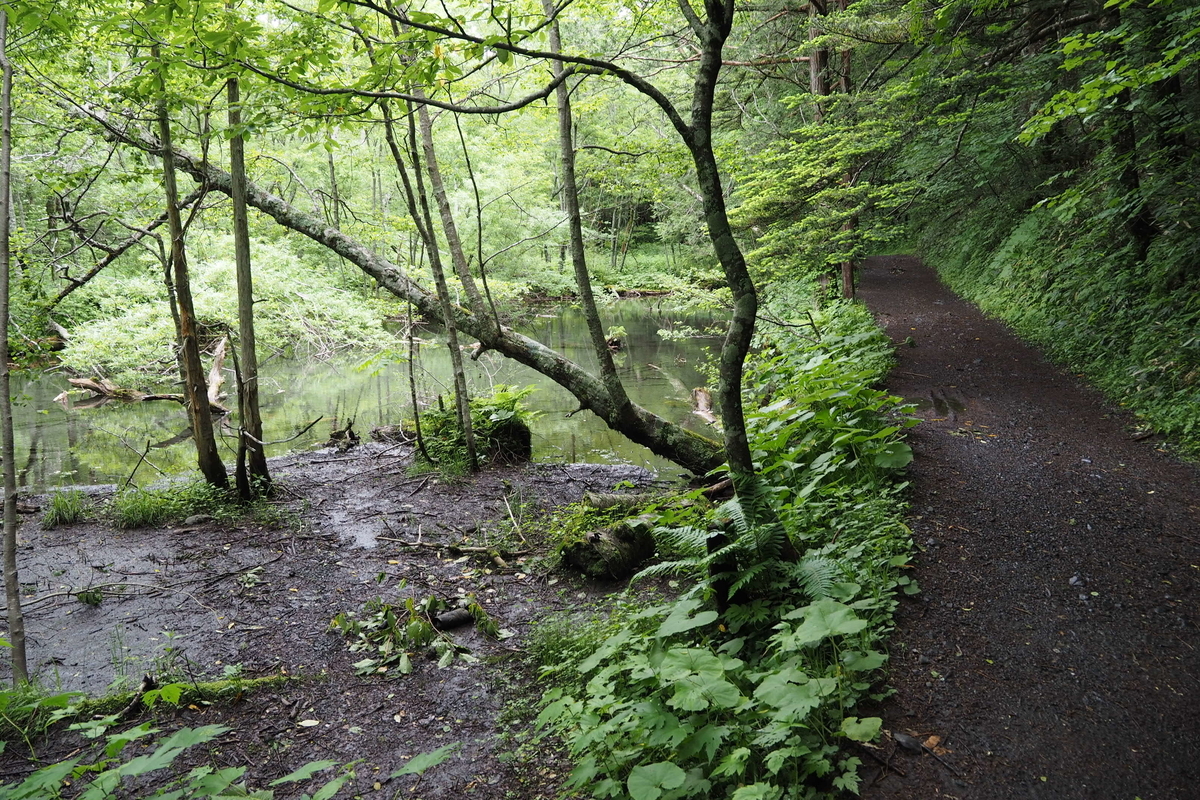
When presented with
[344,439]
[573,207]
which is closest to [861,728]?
[573,207]

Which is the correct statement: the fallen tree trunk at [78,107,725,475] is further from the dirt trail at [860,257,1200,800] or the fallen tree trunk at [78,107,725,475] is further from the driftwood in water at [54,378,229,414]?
the driftwood in water at [54,378,229,414]

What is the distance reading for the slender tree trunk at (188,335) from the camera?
6.59 m

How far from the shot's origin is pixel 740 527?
363 cm

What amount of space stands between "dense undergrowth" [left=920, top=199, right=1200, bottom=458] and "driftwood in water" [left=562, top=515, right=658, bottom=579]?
184 inches

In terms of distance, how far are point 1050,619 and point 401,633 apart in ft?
13.5

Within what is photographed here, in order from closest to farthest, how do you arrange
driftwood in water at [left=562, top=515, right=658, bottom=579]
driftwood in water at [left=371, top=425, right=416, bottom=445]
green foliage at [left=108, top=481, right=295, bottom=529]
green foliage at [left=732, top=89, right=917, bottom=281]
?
driftwood in water at [left=562, top=515, right=658, bottom=579] < green foliage at [left=108, top=481, right=295, bottom=529] < green foliage at [left=732, top=89, right=917, bottom=281] < driftwood in water at [left=371, top=425, right=416, bottom=445]

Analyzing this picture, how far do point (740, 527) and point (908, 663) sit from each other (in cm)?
105

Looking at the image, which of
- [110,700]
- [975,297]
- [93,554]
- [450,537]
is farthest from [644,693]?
[975,297]

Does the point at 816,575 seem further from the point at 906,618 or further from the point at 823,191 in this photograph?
the point at 823,191

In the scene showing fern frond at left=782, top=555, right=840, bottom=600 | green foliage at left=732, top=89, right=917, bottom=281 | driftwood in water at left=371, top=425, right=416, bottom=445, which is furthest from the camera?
driftwood in water at left=371, top=425, right=416, bottom=445

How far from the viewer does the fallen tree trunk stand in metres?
7.63

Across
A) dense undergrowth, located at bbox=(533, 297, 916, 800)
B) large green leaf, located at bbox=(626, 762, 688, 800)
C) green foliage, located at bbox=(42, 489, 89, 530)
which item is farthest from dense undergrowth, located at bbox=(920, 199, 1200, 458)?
green foliage, located at bbox=(42, 489, 89, 530)

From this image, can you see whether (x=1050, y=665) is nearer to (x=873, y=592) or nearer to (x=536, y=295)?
(x=873, y=592)

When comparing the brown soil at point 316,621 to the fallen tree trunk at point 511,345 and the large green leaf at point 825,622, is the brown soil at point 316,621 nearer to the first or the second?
the fallen tree trunk at point 511,345
